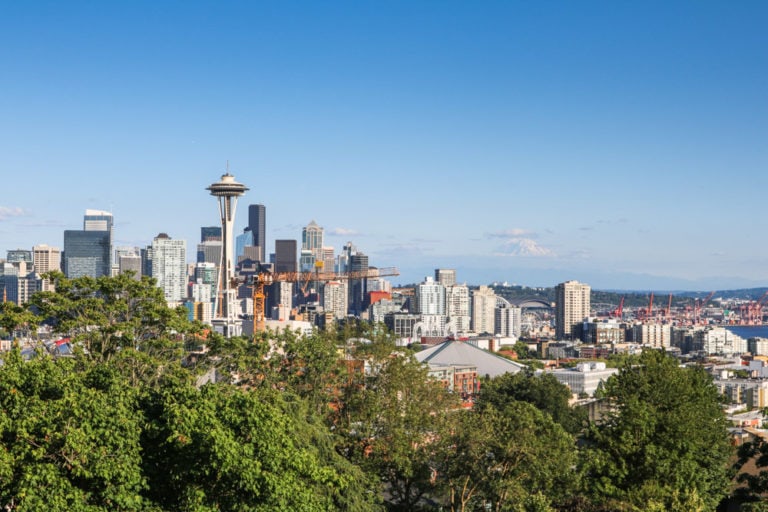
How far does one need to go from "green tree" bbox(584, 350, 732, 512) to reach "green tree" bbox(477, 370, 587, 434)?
19.5m

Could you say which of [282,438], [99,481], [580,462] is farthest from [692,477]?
[99,481]

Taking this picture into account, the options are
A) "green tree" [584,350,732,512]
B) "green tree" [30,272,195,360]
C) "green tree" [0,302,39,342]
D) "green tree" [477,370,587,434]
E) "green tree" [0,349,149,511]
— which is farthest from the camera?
"green tree" [477,370,587,434]

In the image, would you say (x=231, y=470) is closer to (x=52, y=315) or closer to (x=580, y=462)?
(x=52, y=315)

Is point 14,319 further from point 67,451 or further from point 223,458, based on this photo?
point 223,458

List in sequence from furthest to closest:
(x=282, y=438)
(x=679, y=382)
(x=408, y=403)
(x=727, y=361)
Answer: (x=727, y=361) < (x=679, y=382) < (x=408, y=403) < (x=282, y=438)

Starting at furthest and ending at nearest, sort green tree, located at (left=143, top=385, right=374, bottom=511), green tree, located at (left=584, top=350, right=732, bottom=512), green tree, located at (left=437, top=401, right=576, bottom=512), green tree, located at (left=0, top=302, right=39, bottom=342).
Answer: green tree, located at (left=584, top=350, right=732, bottom=512), green tree, located at (left=437, top=401, right=576, bottom=512), green tree, located at (left=0, top=302, right=39, bottom=342), green tree, located at (left=143, top=385, right=374, bottom=511)

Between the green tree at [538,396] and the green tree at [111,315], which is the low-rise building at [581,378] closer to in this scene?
the green tree at [538,396]

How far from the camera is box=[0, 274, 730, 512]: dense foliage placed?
15.2m

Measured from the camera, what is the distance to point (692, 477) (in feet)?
81.4

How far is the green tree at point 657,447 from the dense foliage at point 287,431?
6cm

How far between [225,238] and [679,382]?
268 feet

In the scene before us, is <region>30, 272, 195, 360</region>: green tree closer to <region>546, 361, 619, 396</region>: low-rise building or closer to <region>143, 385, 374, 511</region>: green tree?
<region>143, 385, 374, 511</region>: green tree

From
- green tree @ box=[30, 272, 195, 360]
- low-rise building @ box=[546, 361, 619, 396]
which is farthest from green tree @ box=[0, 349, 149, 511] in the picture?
low-rise building @ box=[546, 361, 619, 396]

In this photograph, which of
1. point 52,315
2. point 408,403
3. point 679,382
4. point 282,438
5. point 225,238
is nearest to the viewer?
point 282,438
